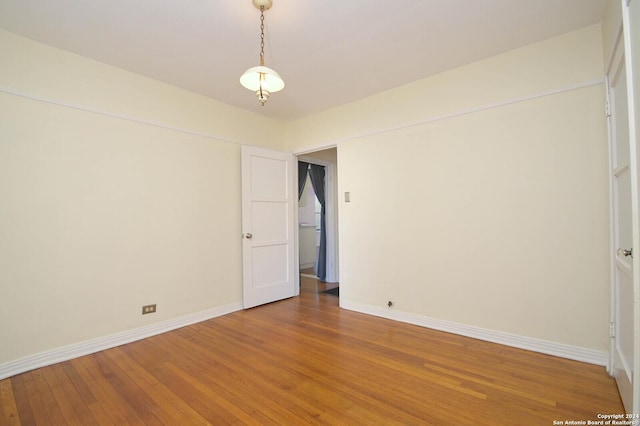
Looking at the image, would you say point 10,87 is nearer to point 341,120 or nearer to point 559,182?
point 341,120

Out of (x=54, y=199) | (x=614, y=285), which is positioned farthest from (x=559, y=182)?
(x=54, y=199)

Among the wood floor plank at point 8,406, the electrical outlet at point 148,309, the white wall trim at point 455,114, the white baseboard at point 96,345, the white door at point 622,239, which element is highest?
the white wall trim at point 455,114

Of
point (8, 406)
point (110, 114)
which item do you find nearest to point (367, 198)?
point (110, 114)

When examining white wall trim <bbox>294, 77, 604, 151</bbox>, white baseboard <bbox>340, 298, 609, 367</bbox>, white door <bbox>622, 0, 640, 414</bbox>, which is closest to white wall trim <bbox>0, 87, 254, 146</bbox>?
white wall trim <bbox>294, 77, 604, 151</bbox>

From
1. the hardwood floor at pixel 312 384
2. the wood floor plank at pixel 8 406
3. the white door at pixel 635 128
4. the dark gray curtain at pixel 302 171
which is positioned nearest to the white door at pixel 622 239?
the hardwood floor at pixel 312 384

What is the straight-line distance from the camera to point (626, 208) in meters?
1.79

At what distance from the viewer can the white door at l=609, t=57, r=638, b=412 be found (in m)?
1.68

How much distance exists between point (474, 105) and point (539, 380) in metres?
2.41

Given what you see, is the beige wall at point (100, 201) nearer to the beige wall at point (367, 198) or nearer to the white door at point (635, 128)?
the beige wall at point (367, 198)

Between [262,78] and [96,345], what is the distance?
2.85m

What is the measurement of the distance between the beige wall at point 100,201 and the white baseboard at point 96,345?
5cm

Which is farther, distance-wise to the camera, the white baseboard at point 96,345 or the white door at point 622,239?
the white baseboard at point 96,345

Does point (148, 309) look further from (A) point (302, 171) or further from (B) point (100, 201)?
(A) point (302, 171)

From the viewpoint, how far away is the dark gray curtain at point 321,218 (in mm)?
5484
